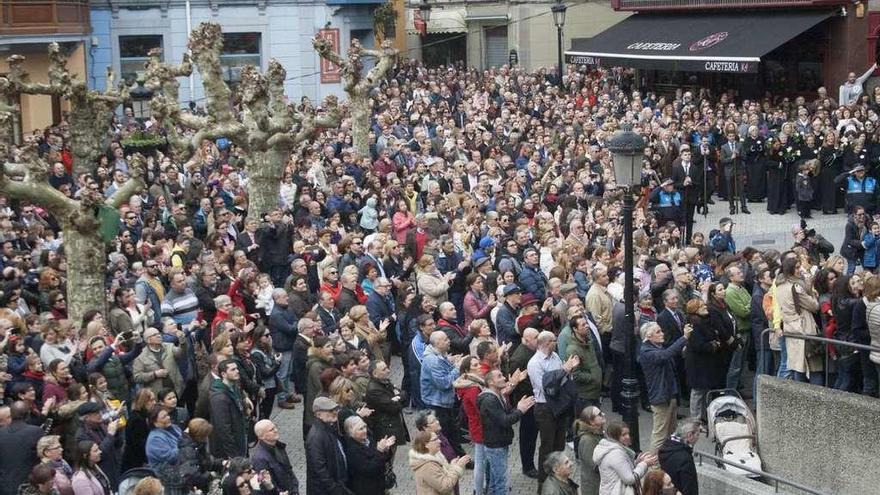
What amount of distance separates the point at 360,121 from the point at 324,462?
18.4 meters

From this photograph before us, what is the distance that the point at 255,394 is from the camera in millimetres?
13586

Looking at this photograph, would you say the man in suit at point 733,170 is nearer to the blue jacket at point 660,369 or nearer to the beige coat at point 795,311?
the beige coat at point 795,311

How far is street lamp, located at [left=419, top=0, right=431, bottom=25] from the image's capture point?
50.6m

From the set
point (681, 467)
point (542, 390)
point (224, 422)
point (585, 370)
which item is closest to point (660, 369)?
point (585, 370)

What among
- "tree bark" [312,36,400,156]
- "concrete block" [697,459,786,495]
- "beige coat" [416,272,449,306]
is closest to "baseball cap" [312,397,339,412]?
"concrete block" [697,459,786,495]

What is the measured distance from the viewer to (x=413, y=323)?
51.5ft

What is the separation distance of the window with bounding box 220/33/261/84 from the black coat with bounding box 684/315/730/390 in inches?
1157

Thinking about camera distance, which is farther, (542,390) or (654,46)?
(654,46)

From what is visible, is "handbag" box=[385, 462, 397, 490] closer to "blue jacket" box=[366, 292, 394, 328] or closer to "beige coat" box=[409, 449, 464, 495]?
"beige coat" box=[409, 449, 464, 495]

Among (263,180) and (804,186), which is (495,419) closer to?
(263,180)

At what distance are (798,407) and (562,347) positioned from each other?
7.97 ft

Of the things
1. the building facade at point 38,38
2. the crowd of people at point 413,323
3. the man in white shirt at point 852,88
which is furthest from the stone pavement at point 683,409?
the building facade at point 38,38

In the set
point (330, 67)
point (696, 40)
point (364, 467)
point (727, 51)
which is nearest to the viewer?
point (364, 467)

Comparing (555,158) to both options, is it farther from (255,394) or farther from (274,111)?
(255,394)
